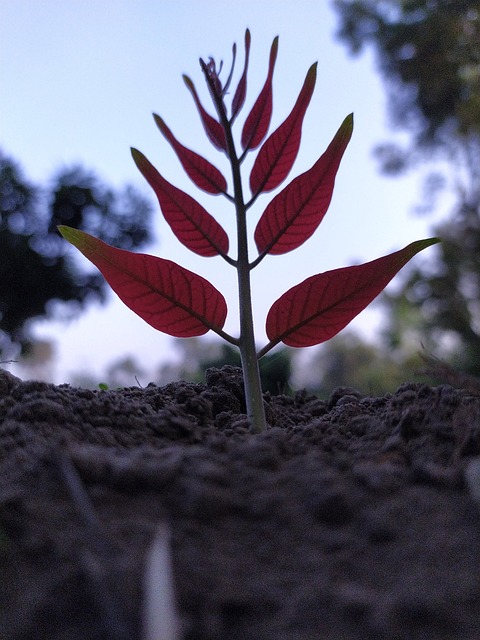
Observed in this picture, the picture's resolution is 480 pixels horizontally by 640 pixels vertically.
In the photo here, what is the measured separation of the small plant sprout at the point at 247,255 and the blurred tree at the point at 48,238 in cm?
163

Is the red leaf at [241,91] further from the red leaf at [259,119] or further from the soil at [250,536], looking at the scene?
the soil at [250,536]

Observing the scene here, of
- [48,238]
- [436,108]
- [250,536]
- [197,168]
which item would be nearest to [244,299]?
[197,168]

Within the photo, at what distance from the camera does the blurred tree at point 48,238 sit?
81.2 inches

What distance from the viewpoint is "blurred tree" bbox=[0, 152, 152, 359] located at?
81.2 inches

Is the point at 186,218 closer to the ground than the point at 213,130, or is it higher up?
closer to the ground

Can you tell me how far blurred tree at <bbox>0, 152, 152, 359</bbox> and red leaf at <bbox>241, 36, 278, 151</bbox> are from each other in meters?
1.60

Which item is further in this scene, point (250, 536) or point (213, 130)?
point (213, 130)

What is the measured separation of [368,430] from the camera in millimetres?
Answer: 433

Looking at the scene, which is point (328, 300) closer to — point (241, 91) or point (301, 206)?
point (301, 206)

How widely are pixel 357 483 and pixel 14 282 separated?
1981mm

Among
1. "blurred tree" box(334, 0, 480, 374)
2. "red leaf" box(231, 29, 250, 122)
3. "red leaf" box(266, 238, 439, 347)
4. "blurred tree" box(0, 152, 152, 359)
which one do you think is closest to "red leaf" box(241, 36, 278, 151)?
"red leaf" box(231, 29, 250, 122)

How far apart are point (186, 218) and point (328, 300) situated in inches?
6.1

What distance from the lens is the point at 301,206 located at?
0.53m

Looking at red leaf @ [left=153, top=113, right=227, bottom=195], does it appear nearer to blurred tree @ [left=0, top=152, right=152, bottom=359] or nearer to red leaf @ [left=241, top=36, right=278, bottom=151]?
red leaf @ [left=241, top=36, right=278, bottom=151]
